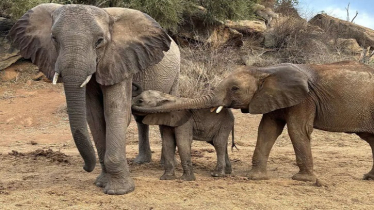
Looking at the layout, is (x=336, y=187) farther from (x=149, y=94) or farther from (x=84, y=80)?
(x=84, y=80)

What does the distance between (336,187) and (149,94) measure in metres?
2.62

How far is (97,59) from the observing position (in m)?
5.10

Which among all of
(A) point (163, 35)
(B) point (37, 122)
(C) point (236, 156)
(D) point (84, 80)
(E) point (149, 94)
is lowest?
(B) point (37, 122)

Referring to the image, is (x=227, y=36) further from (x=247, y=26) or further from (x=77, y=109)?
(x=77, y=109)

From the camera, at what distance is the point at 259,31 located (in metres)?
22.6

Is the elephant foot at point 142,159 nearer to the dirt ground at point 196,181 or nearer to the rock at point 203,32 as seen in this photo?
the dirt ground at point 196,181

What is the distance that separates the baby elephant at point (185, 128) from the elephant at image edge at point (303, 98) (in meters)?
0.16

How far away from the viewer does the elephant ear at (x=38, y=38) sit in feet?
17.5

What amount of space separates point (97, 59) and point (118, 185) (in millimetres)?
1469

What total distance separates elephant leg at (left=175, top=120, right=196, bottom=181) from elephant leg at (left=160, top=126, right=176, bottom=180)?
0.16 m

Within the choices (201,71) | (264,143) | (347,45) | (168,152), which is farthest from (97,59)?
(347,45)

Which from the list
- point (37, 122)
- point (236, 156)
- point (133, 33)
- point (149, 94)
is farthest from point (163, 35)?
point (37, 122)

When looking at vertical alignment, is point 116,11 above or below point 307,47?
above

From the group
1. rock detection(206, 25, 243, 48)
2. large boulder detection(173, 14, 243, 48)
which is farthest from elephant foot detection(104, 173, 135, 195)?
rock detection(206, 25, 243, 48)
